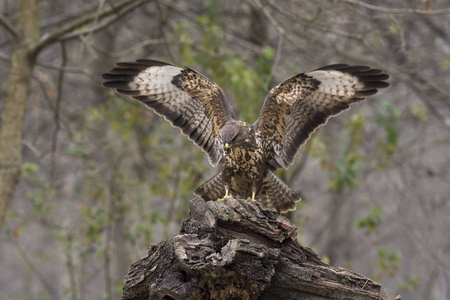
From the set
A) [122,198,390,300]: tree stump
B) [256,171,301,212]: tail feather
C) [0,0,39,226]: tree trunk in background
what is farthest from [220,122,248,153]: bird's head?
[0,0,39,226]: tree trunk in background

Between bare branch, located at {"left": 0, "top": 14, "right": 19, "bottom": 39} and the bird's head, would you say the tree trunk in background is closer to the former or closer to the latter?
bare branch, located at {"left": 0, "top": 14, "right": 19, "bottom": 39}

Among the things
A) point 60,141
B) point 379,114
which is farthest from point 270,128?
point 60,141

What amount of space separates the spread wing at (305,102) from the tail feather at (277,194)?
15 cm

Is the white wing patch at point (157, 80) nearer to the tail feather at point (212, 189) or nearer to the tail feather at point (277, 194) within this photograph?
the tail feather at point (212, 189)

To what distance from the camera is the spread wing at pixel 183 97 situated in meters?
6.05

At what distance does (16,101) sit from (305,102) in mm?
3594

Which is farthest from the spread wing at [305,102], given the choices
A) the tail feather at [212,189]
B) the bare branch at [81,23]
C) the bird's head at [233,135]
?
the bare branch at [81,23]

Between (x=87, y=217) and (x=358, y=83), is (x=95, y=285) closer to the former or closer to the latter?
(x=87, y=217)

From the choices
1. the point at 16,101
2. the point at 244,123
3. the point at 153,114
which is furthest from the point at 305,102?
the point at 153,114

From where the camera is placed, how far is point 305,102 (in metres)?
6.10

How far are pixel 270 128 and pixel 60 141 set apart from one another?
8655 millimetres

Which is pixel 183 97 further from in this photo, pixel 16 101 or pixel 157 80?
pixel 16 101

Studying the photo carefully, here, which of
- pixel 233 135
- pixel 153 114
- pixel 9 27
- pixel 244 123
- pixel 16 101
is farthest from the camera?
pixel 153 114

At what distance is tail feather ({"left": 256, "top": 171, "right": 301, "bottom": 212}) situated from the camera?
6316 mm
